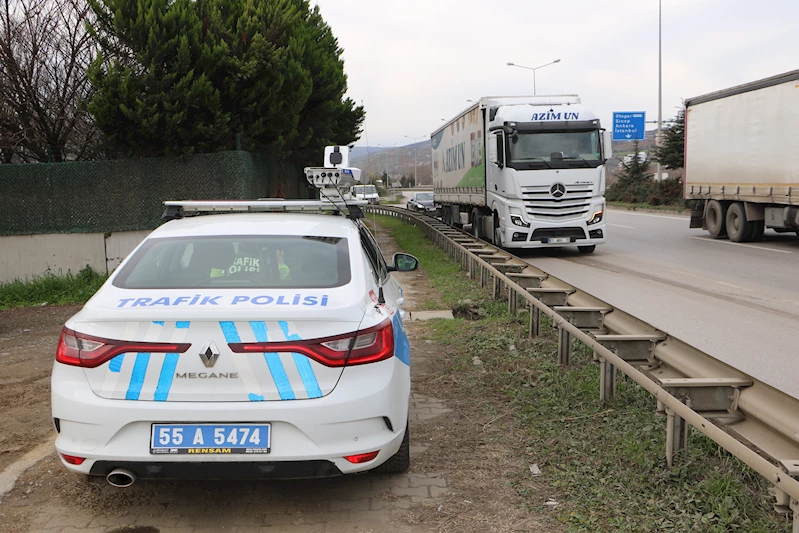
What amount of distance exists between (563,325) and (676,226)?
70.4ft

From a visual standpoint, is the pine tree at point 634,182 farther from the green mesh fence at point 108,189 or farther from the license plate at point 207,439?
the license plate at point 207,439

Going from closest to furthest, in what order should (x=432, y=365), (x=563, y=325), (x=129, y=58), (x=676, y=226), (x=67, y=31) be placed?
(x=563, y=325)
(x=432, y=365)
(x=129, y=58)
(x=67, y=31)
(x=676, y=226)

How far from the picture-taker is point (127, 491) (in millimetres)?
4203

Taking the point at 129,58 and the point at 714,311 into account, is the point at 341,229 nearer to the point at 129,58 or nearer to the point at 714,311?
the point at 714,311

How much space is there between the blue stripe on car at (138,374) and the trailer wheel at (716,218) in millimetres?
18295

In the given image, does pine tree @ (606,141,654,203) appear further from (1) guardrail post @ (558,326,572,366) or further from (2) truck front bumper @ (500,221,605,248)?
(1) guardrail post @ (558,326,572,366)

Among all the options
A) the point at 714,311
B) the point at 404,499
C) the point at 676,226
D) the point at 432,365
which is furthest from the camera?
the point at 676,226

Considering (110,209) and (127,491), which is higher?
(110,209)

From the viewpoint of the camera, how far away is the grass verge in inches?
441

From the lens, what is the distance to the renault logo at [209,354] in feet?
11.4

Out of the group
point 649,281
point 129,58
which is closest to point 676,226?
point 649,281

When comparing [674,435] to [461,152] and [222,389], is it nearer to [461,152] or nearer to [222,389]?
[222,389]

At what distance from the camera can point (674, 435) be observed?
12.9ft

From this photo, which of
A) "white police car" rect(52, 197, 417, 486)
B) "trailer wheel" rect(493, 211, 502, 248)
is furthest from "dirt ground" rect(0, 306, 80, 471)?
"trailer wheel" rect(493, 211, 502, 248)
